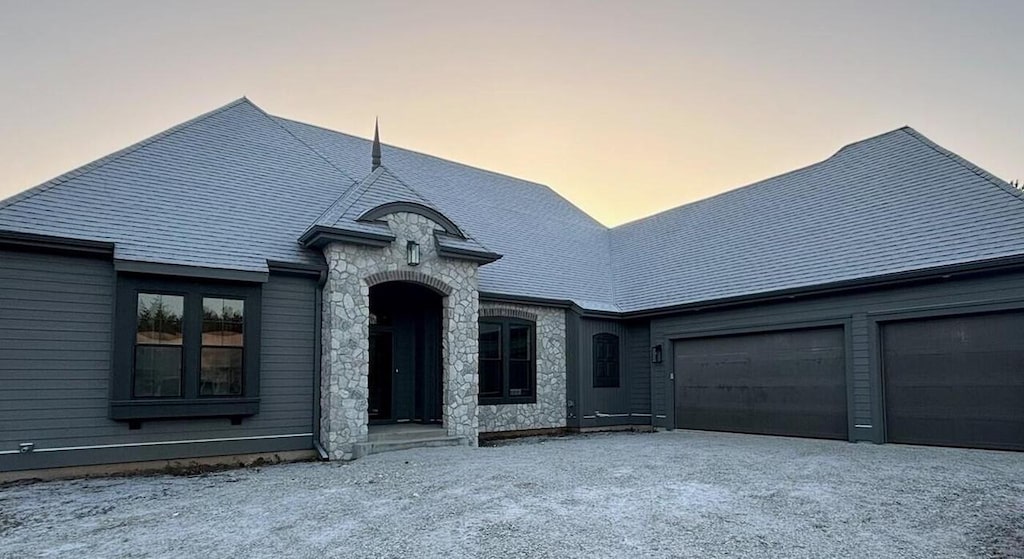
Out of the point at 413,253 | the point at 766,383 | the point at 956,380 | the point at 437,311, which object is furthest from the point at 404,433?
the point at 956,380

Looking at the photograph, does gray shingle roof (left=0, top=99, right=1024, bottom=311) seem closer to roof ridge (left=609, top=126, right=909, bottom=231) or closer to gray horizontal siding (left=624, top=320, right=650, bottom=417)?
roof ridge (left=609, top=126, right=909, bottom=231)

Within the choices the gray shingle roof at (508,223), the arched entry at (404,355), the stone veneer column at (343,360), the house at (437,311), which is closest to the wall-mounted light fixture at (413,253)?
the house at (437,311)

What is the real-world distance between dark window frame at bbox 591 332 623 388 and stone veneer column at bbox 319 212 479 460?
13.7ft

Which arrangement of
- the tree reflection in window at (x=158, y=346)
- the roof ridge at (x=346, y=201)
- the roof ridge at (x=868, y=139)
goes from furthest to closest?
the roof ridge at (x=868, y=139) < the roof ridge at (x=346, y=201) < the tree reflection in window at (x=158, y=346)

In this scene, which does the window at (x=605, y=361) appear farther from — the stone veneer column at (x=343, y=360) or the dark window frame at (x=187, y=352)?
the dark window frame at (x=187, y=352)

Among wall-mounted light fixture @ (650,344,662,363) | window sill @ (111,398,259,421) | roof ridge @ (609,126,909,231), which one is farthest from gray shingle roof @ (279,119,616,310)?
window sill @ (111,398,259,421)

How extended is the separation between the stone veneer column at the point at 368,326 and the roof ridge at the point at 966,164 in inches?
361

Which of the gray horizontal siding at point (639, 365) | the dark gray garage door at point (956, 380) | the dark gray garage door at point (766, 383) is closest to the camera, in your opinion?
the dark gray garage door at point (956, 380)

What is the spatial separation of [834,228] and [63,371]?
1333cm

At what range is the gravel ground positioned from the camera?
4824 mm

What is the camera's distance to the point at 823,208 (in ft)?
43.1

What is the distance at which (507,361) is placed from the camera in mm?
13008

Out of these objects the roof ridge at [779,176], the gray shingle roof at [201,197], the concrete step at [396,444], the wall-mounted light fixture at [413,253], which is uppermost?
the roof ridge at [779,176]

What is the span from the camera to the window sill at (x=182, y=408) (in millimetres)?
8156
